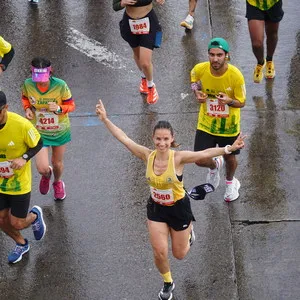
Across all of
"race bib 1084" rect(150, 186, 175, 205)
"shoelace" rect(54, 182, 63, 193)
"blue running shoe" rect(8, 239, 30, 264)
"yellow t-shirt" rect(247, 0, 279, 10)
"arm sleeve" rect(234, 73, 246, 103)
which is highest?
"yellow t-shirt" rect(247, 0, 279, 10)

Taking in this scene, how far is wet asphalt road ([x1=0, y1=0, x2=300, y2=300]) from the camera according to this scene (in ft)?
20.9

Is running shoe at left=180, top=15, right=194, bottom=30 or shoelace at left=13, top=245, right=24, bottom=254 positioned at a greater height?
running shoe at left=180, top=15, right=194, bottom=30

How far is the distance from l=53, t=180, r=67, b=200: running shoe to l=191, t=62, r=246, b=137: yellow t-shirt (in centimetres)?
158

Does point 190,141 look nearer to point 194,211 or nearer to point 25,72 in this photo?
point 194,211

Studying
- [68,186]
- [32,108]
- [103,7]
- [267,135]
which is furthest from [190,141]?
[103,7]

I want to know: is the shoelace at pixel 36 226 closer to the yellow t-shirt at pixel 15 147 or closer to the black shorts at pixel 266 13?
the yellow t-shirt at pixel 15 147

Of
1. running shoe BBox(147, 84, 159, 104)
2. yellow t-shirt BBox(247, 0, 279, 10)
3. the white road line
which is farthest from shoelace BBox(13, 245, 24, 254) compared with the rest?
yellow t-shirt BBox(247, 0, 279, 10)

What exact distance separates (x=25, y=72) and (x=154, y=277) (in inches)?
174

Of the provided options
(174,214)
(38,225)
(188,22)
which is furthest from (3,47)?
(188,22)

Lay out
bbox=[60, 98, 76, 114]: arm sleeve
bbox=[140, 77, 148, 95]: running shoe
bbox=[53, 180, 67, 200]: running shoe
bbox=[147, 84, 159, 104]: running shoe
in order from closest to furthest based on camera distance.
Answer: bbox=[60, 98, 76, 114]: arm sleeve → bbox=[53, 180, 67, 200]: running shoe → bbox=[147, 84, 159, 104]: running shoe → bbox=[140, 77, 148, 95]: running shoe

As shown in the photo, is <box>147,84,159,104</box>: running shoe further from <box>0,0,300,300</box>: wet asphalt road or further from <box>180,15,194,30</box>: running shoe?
<box>180,15,194,30</box>: running shoe

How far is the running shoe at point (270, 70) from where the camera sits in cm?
925

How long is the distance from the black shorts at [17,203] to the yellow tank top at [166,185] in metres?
1.23

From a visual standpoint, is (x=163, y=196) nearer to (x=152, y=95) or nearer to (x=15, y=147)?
(x=15, y=147)
